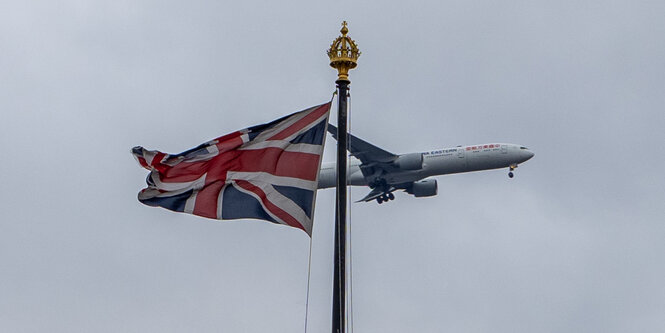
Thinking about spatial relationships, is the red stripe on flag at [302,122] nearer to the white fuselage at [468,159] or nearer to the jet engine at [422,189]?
the white fuselage at [468,159]

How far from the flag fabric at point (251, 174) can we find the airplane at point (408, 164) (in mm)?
60030

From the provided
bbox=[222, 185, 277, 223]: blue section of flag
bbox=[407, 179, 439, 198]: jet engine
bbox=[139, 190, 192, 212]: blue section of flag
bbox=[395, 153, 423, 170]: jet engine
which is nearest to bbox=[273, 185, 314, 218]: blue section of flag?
bbox=[222, 185, 277, 223]: blue section of flag

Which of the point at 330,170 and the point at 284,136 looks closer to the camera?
the point at 284,136

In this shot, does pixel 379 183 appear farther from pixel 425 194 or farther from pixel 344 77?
pixel 344 77

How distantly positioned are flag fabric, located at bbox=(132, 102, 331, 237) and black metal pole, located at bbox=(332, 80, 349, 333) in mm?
1071

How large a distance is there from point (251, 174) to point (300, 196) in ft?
3.65

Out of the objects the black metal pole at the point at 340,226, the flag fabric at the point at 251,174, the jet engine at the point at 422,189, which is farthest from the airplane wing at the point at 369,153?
the black metal pole at the point at 340,226

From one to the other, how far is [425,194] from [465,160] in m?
13.4

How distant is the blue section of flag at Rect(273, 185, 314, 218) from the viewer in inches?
761

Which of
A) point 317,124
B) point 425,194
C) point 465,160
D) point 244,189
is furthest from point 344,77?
point 425,194

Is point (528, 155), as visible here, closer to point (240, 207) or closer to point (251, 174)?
point (251, 174)

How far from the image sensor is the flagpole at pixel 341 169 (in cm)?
1748

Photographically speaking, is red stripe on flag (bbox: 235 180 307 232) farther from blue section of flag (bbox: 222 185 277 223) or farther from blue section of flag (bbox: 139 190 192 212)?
blue section of flag (bbox: 139 190 192 212)

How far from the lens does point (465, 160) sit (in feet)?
280
